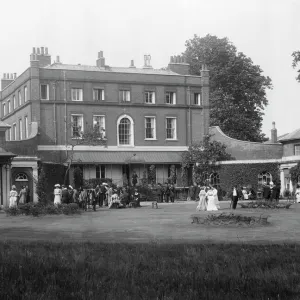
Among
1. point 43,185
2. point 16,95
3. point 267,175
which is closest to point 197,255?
point 43,185

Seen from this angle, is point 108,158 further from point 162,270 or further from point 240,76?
point 162,270

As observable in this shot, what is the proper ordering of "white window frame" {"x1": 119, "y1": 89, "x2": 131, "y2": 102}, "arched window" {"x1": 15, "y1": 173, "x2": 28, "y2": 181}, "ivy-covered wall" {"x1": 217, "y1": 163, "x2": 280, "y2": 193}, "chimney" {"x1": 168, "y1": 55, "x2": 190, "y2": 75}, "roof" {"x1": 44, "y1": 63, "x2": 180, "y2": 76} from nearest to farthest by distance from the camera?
"arched window" {"x1": 15, "y1": 173, "x2": 28, "y2": 181}, "ivy-covered wall" {"x1": 217, "y1": 163, "x2": 280, "y2": 193}, "roof" {"x1": 44, "y1": 63, "x2": 180, "y2": 76}, "white window frame" {"x1": 119, "y1": 89, "x2": 131, "y2": 102}, "chimney" {"x1": 168, "y1": 55, "x2": 190, "y2": 75}

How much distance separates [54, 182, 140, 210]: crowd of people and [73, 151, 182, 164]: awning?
984 cm

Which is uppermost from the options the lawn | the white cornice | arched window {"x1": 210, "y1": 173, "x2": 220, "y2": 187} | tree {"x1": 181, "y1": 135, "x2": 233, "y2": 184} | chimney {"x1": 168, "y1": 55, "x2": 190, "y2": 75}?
chimney {"x1": 168, "y1": 55, "x2": 190, "y2": 75}

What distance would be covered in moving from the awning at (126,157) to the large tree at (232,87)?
9085mm

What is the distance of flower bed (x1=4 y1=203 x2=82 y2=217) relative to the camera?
30.1 meters

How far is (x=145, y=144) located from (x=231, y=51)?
1626 cm

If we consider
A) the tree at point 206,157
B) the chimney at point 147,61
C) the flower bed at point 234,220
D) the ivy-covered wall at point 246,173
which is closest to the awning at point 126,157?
the tree at point 206,157

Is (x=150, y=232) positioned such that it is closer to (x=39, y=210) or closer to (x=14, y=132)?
(x=39, y=210)

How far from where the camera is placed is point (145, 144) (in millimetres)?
57188

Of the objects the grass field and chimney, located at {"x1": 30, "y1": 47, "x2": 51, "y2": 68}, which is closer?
the grass field

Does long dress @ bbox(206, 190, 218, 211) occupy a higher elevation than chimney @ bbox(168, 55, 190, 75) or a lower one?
lower

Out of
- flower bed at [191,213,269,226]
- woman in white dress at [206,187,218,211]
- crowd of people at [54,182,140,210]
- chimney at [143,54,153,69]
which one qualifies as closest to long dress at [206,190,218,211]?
woman in white dress at [206,187,218,211]

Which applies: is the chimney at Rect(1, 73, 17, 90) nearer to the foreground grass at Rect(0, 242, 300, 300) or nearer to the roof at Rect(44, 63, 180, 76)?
the roof at Rect(44, 63, 180, 76)
